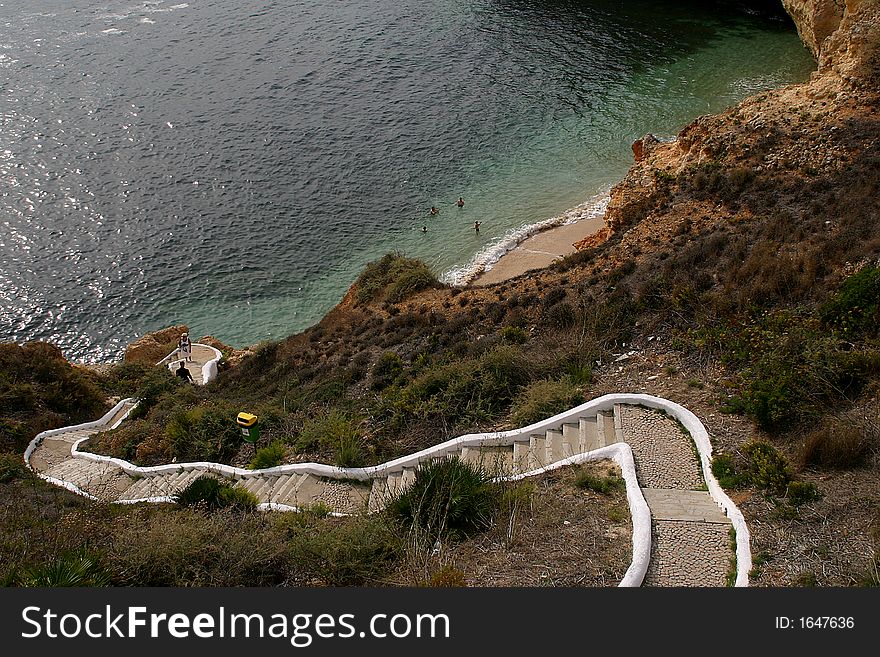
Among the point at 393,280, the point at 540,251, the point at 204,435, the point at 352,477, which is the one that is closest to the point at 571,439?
the point at 352,477

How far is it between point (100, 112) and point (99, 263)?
16.7 m

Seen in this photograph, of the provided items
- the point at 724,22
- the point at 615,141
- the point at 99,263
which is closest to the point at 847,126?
the point at 615,141

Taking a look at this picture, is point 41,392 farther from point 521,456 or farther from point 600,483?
point 600,483

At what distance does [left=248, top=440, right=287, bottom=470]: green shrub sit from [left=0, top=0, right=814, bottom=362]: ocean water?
47.5 ft

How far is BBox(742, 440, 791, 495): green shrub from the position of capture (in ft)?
33.0

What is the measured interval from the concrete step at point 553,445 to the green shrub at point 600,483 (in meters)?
1.33

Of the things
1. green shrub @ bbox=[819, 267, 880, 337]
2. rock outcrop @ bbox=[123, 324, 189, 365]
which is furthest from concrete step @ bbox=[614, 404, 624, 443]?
rock outcrop @ bbox=[123, 324, 189, 365]

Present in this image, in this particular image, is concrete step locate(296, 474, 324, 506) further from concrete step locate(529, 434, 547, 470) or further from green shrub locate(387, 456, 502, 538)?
concrete step locate(529, 434, 547, 470)

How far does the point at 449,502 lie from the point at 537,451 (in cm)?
336

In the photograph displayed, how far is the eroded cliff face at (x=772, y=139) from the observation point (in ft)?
76.9

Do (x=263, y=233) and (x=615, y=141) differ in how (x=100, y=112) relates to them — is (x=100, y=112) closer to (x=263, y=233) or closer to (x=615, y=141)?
(x=263, y=233)

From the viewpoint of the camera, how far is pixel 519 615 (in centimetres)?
709

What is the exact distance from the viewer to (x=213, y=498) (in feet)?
40.4

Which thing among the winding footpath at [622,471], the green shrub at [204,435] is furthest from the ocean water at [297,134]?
the winding footpath at [622,471]
